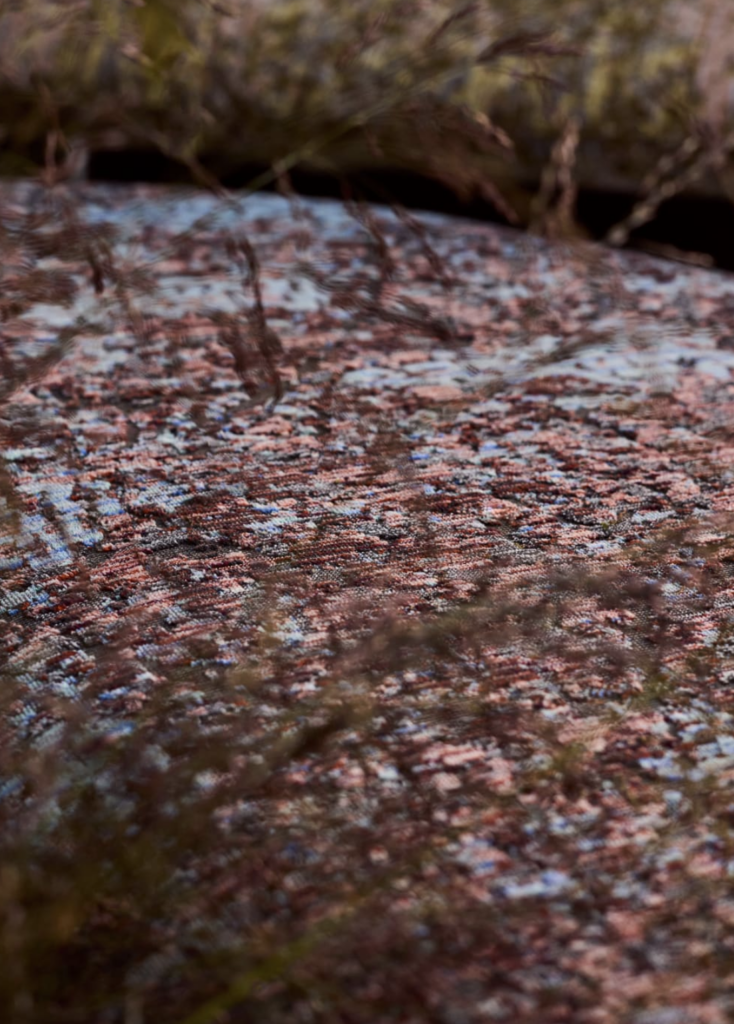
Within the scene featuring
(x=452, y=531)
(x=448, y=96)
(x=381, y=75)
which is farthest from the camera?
(x=448, y=96)

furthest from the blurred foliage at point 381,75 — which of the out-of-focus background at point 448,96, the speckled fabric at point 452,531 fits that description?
the speckled fabric at point 452,531

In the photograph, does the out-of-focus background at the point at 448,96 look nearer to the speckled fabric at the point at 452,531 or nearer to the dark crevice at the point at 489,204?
the dark crevice at the point at 489,204

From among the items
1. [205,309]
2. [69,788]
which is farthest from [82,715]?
[205,309]

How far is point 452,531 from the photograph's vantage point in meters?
0.83

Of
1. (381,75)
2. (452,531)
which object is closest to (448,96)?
(381,75)

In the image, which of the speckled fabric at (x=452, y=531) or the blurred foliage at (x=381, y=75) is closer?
the speckled fabric at (x=452, y=531)

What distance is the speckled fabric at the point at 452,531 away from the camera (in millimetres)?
558

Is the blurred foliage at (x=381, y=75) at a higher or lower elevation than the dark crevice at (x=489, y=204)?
higher

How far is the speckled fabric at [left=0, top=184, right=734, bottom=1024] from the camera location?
56cm

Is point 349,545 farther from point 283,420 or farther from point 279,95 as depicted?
point 279,95

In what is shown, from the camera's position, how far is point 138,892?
0.53 meters

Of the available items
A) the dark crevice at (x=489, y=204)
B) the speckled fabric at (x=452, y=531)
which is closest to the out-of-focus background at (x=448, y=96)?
the dark crevice at (x=489, y=204)

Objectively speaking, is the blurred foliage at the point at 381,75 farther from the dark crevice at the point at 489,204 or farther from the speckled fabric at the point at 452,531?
the speckled fabric at the point at 452,531

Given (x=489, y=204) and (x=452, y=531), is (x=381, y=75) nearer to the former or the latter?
(x=489, y=204)
